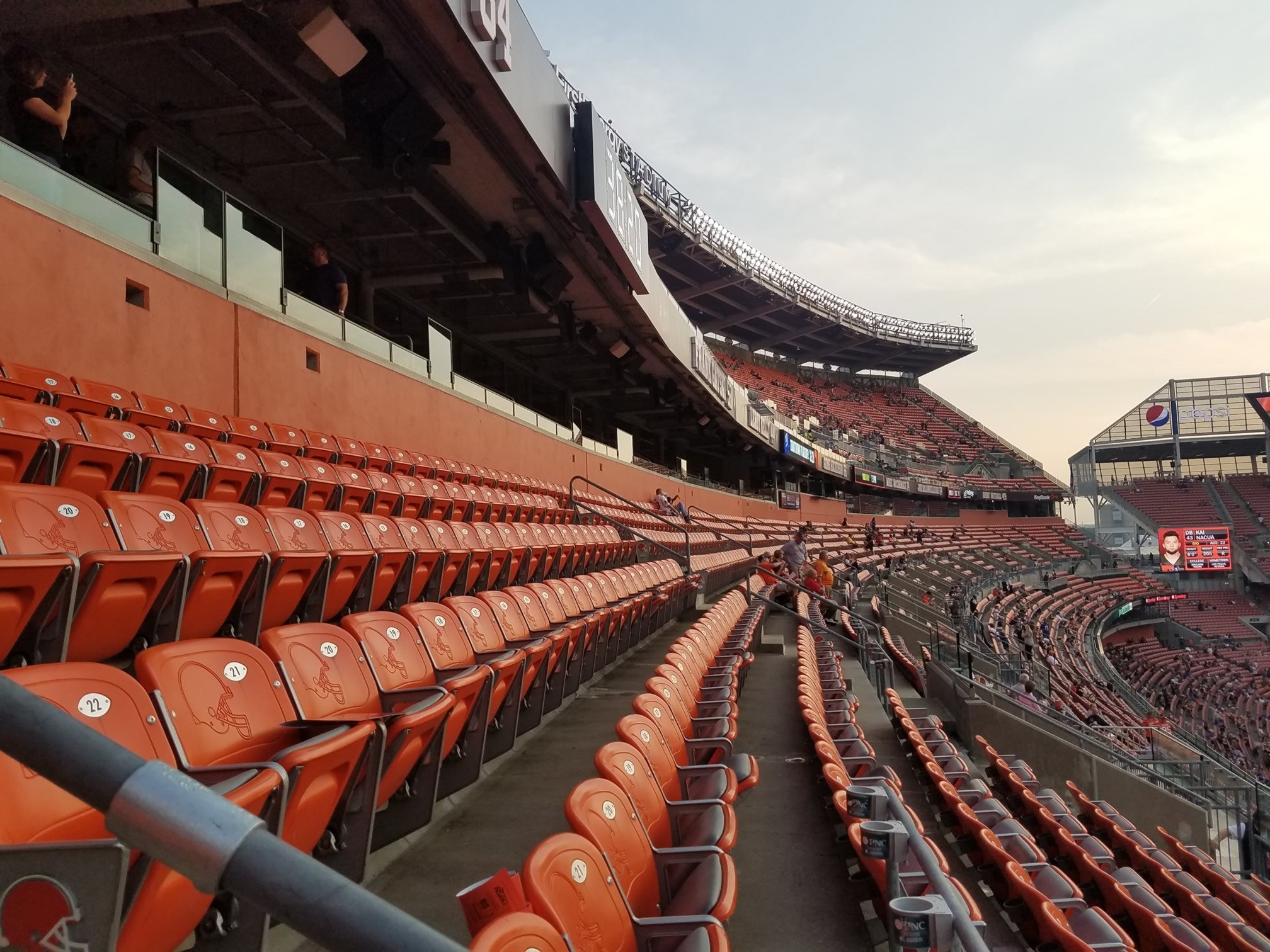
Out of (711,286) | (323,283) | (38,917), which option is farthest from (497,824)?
(711,286)

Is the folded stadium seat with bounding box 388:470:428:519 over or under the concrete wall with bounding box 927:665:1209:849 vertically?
over

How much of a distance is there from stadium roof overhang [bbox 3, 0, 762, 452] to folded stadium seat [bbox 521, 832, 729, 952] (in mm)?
5570

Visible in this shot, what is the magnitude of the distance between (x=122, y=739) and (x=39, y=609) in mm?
871

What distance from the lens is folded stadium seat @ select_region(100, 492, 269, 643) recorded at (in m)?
2.90

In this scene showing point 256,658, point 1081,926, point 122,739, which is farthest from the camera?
point 1081,926

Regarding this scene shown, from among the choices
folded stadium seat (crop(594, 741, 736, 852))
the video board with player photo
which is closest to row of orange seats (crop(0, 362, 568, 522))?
folded stadium seat (crop(594, 741, 736, 852))

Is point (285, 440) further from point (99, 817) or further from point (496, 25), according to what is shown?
point (99, 817)

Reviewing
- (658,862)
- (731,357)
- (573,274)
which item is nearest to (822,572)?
(573,274)

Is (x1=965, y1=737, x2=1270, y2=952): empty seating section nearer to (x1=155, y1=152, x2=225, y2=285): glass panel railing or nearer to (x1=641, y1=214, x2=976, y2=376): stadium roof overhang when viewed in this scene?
(x1=155, y1=152, x2=225, y2=285): glass panel railing

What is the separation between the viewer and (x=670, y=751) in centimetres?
318

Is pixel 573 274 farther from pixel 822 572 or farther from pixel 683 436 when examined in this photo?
pixel 683 436

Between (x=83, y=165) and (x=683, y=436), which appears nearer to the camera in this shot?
(x=83, y=165)

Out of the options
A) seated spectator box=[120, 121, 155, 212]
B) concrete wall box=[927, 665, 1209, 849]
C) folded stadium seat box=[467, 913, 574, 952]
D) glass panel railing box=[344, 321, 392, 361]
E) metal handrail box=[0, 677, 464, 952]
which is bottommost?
concrete wall box=[927, 665, 1209, 849]

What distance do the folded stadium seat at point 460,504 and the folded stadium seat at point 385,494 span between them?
561 millimetres
